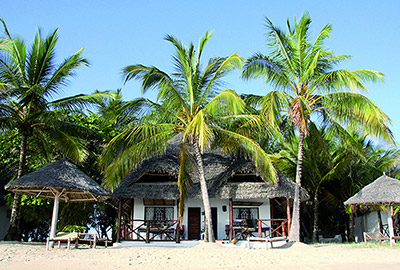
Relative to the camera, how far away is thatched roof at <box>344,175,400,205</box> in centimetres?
1304

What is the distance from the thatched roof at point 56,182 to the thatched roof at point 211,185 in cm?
189

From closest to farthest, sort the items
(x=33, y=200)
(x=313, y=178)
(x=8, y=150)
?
(x=33, y=200) → (x=8, y=150) → (x=313, y=178)

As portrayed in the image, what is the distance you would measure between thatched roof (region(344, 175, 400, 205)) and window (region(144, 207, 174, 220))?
668cm

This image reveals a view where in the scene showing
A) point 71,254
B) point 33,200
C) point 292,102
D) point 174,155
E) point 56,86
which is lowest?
point 71,254

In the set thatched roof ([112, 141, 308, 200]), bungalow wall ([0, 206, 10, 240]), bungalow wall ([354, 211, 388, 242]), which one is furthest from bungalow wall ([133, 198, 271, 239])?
bungalow wall ([0, 206, 10, 240])

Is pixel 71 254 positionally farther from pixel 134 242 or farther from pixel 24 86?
pixel 24 86

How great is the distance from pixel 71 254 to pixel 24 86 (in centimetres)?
646

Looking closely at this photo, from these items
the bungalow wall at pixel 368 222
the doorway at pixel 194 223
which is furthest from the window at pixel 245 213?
the bungalow wall at pixel 368 222

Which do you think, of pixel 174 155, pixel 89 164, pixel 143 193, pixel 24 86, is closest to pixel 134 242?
pixel 143 193

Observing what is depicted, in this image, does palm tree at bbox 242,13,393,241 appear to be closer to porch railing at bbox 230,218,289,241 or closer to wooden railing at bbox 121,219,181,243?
porch railing at bbox 230,218,289,241

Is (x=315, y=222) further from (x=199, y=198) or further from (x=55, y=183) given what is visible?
(x=55, y=183)

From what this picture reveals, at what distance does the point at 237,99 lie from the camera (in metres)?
11.1

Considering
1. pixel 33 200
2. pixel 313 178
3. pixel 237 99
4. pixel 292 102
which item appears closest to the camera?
pixel 237 99

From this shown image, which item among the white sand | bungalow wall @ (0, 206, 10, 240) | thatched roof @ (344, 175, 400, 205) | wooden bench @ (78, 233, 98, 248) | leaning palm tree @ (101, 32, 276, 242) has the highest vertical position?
leaning palm tree @ (101, 32, 276, 242)
